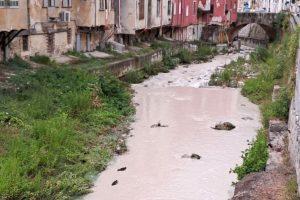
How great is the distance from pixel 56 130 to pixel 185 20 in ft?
98.9

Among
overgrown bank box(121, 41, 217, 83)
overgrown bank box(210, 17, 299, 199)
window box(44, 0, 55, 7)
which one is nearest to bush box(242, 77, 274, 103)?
overgrown bank box(210, 17, 299, 199)

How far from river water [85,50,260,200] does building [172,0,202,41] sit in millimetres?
14029

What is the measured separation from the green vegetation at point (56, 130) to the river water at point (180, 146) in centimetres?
70

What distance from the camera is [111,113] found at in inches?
752

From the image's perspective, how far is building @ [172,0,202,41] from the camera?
41094mm

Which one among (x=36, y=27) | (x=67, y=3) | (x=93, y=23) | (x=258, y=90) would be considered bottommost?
(x=258, y=90)

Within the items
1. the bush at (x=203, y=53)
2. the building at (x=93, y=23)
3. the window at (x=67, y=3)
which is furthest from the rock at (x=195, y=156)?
the bush at (x=203, y=53)

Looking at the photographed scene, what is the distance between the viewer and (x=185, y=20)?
142 ft

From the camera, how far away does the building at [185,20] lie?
41094 millimetres

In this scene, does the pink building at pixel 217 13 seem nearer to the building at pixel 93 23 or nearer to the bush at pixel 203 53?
the bush at pixel 203 53

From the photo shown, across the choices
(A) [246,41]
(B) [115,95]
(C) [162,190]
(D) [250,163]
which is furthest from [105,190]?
(A) [246,41]

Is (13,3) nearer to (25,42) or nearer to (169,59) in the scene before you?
(25,42)

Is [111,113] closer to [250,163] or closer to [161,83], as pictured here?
[250,163]

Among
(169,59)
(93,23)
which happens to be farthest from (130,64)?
(169,59)
